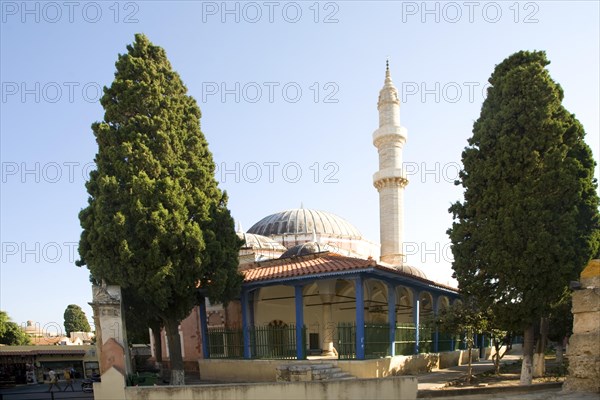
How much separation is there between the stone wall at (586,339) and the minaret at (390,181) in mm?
18952

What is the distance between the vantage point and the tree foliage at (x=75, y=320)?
53.6 m

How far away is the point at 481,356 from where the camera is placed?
83.9ft

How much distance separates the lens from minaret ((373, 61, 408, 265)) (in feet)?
94.0

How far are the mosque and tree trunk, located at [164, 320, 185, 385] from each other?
2.54m

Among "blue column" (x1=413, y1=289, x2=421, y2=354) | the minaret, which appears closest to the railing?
"blue column" (x1=413, y1=289, x2=421, y2=354)

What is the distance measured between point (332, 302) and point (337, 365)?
3.93 metres

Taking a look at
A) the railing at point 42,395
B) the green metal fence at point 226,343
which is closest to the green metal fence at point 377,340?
the green metal fence at point 226,343

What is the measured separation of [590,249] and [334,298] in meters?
9.18

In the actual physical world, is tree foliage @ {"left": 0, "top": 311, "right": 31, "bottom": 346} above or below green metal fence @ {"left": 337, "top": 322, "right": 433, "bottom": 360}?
below

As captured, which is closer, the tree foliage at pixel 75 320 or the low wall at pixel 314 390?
the low wall at pixel 314 390

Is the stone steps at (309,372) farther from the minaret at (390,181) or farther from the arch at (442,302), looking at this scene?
the minaret at (390,181)

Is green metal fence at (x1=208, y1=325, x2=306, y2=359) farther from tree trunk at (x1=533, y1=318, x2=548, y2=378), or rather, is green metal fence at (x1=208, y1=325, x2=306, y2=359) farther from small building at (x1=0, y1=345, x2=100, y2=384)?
small building at (x1=0, y1=345, x2=100, y2=384)

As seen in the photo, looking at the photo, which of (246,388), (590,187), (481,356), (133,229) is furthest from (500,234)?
(481,356)

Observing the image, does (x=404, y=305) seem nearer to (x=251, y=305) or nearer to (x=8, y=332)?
(x=251, y=305)
